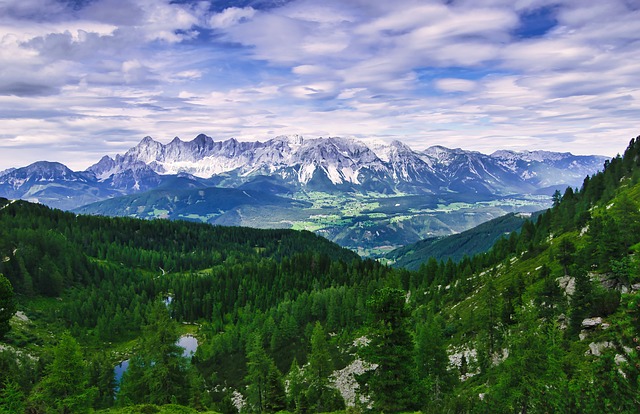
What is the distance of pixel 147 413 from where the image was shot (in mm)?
30469

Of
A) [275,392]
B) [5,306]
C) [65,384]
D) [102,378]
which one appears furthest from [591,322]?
[102,378]

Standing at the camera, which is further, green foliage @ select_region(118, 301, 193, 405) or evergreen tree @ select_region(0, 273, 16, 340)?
evergreen tree @ select_region(0, 273, 16, 340)

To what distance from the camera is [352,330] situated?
339 ft

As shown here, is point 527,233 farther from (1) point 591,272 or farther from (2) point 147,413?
(2) point 147,413

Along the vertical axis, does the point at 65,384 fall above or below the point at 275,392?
above

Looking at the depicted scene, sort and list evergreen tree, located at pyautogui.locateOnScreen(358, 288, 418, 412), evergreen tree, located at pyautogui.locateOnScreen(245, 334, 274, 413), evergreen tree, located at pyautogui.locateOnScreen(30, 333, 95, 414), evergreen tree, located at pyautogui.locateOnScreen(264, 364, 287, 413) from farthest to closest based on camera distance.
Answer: evergreen tree, located at pyautogui.locateOnScreen(245, 334, 274, 413)
evergreen tree, located at pyautogui.locateOnScreen(264, 364, 287, 413)
evergreen tree, located at pyautogui.locateOnScreen(30, 333, 95, 414)
evergreen tree, located at pyautogui.locateOnScreen(358, 288, 418, 412)

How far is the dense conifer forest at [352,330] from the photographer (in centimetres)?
3209

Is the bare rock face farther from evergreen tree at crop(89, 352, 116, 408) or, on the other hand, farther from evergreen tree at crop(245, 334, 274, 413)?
evergreen tree at crop(89, 352, 116, 408)

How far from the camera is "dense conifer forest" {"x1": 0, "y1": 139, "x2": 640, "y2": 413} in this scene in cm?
3209

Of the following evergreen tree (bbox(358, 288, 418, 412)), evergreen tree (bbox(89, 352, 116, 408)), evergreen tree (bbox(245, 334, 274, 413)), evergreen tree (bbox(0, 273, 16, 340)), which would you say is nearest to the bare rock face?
evergreen tree (bbox(358, 288, 418, 412))

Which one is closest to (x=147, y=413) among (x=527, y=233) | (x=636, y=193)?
(x=636, y=193)

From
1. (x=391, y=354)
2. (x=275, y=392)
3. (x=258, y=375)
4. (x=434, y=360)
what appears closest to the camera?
(x=391, y=354)

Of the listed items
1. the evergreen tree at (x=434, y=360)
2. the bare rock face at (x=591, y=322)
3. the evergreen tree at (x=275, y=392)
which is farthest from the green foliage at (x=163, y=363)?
the bare rock face at (x=591, y=322)

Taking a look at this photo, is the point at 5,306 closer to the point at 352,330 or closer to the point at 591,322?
the point at 591,322
